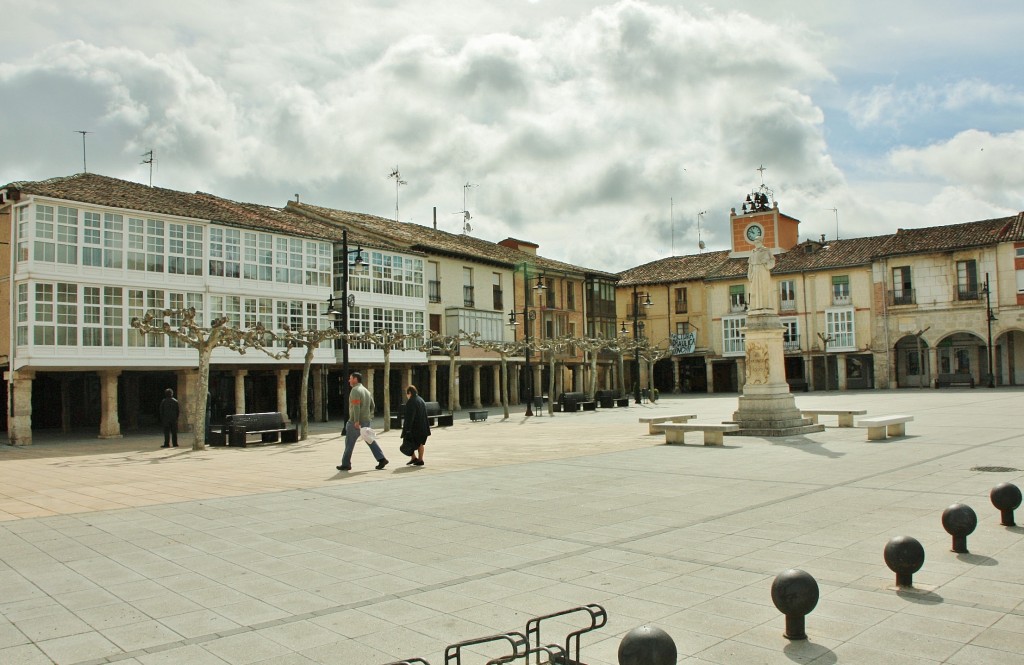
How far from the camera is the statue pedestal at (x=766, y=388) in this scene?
19.7 m

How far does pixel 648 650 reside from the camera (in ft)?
12.2

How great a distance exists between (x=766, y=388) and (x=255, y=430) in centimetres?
1373

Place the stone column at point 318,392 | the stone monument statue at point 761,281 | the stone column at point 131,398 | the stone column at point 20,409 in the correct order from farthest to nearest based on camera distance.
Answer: the stone column at point 318,392 < the stone column at point 131,398 < the stone column at point 20,409 < the stone monument statue at point 761,281

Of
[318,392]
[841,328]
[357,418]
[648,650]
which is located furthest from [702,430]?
[841,328]

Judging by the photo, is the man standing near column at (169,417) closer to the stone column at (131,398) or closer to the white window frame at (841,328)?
the stone column at (131,398)

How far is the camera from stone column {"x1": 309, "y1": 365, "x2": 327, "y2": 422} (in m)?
36.7

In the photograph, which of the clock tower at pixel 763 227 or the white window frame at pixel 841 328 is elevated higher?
the clock tower at pixel 763 227

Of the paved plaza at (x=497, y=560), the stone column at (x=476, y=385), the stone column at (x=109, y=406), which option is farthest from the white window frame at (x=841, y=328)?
the stone column at (x=109, y=406)

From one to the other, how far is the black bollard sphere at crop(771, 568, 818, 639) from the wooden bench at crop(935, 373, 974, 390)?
165 ft

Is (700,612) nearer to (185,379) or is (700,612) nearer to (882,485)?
(882,485)

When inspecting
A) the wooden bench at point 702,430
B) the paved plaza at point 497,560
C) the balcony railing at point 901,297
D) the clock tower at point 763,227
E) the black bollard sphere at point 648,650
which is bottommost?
the paved plaza at point 497,560

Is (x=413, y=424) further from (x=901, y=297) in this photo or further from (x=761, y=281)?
(x=901, y=297)

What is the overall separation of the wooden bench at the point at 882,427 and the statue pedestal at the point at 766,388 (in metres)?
1.86

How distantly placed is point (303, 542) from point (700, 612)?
4316mm
